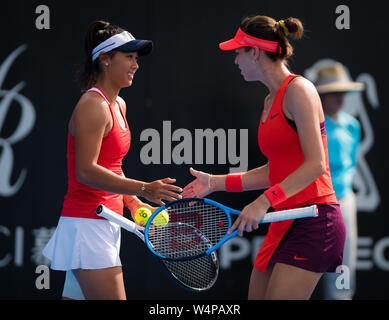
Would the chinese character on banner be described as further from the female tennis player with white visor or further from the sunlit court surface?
the female tennis player with white visor

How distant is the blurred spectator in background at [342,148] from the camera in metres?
4.23

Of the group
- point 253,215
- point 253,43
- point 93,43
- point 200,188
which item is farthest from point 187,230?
point 93,43

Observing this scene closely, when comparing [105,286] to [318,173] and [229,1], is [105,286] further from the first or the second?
[229,1]

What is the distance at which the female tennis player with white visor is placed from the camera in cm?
264

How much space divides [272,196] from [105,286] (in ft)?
3.06

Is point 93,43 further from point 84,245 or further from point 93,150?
point 84,245

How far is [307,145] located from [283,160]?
222 millimetres

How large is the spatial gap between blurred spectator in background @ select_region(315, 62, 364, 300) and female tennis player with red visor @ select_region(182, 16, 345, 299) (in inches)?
64.1

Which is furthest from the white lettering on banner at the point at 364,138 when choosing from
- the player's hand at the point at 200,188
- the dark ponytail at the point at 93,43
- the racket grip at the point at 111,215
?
the racket grip at the point at 111,215

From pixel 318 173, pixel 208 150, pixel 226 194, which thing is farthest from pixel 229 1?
pixel 318 173

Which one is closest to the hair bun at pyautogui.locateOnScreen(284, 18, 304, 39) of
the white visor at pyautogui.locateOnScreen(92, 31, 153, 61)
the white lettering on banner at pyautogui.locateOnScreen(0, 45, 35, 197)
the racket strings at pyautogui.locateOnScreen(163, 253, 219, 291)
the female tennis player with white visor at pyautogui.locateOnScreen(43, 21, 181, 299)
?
the white visor at pyautogui.locateOnScreen(92, 31, 153, 61)

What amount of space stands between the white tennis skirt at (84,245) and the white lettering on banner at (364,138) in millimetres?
2368

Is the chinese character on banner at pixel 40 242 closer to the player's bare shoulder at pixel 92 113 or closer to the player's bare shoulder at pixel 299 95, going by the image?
the player's bare shoulder at pixel 92 113

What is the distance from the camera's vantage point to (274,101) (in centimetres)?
260
